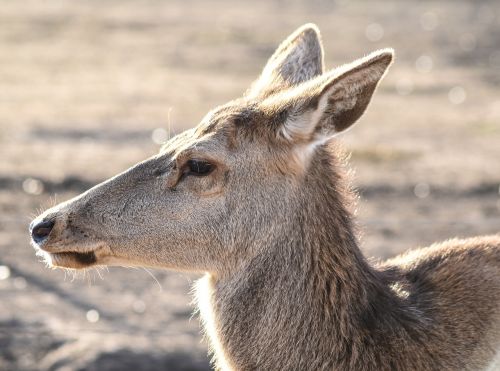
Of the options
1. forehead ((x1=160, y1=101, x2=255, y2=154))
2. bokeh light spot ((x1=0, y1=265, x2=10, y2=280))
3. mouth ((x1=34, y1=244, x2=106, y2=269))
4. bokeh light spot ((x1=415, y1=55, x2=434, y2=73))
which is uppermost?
bokeh light spot ((x1=415, y1=55, x2=434, y2=73))

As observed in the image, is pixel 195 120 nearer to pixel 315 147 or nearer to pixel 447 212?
pixel 447 212

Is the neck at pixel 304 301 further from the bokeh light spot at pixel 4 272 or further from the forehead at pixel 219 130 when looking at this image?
the bokeh light spot at pixel 4 272

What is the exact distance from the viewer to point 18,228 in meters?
10.9

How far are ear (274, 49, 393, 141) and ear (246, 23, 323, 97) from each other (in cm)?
68

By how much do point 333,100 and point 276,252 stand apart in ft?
2.45

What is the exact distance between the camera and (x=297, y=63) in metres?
5.59

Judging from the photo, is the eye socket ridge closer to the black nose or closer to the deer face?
the deer face

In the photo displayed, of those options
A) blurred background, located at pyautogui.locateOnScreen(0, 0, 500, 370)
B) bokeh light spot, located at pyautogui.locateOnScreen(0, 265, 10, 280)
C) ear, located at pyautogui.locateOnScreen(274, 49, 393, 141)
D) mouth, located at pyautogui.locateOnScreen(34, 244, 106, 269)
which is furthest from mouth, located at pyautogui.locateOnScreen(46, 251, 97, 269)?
bokeh light spot, located at pyautogui.locateOnScreen(0, 265, 10, 280)

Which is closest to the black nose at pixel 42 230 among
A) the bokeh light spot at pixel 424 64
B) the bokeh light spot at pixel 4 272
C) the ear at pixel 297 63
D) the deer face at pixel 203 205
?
the deer face at pixel 203 205

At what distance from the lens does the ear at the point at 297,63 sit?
5.52 m

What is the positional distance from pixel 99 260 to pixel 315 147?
1.12 metres

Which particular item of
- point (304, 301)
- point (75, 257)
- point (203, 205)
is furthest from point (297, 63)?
point (75, 257)

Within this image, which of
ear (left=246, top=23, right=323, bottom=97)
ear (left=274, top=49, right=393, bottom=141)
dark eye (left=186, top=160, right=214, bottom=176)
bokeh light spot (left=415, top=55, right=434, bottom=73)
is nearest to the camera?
ear (left=274, top=49, right=393, bottom=141)

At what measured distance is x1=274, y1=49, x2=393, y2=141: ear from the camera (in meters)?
4.43
